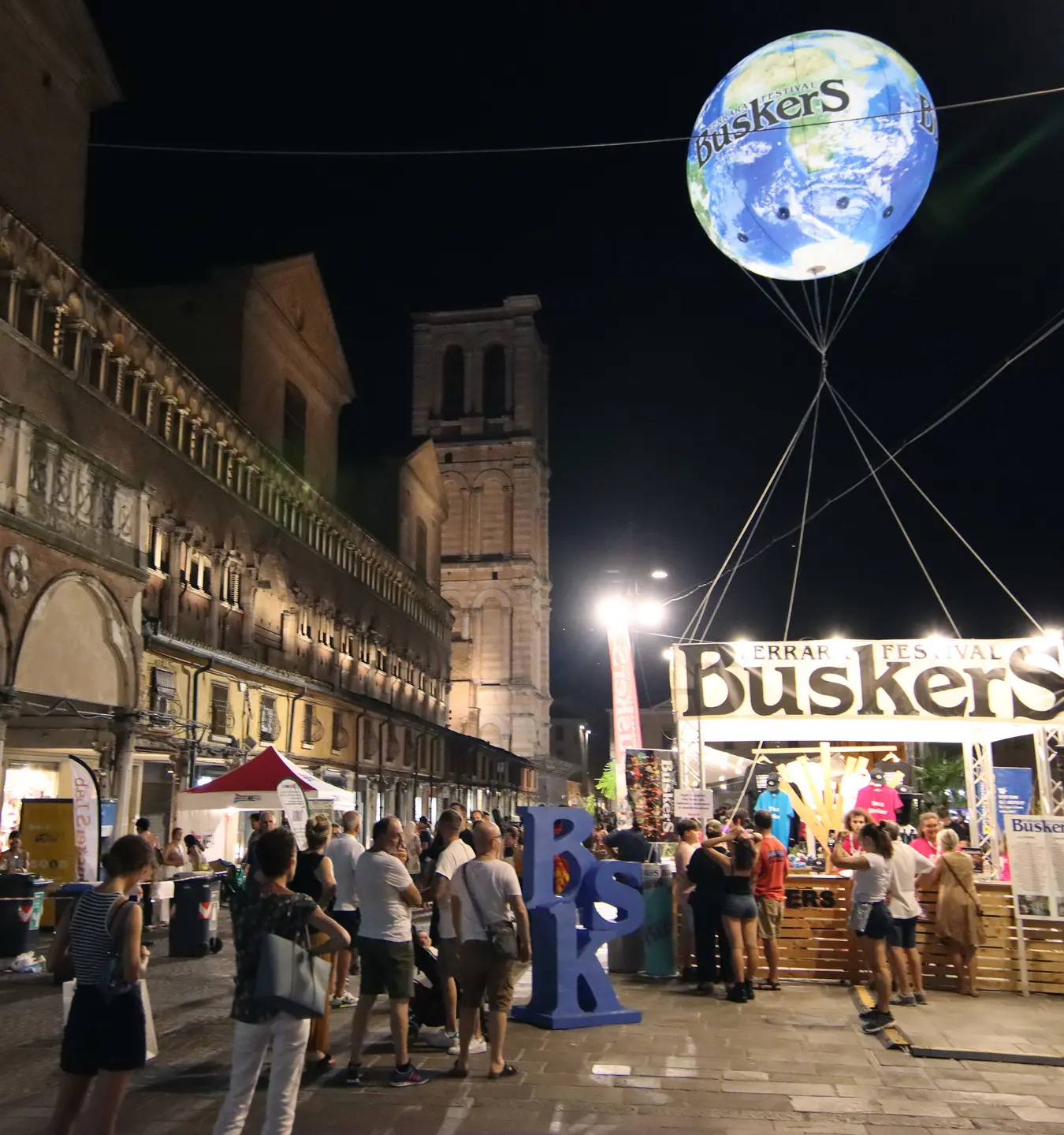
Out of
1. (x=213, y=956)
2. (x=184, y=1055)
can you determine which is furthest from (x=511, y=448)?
(x=184, y=1055)

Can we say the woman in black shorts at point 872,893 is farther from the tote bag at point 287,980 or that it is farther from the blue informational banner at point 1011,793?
the tote bag at point 287,980

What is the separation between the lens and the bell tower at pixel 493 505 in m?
66.0

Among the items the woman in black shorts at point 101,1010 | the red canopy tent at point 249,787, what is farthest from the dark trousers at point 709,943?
the woman in black shorts at point 101,1010

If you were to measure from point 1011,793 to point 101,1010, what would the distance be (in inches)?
552

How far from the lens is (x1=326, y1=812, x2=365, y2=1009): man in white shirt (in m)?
9.12

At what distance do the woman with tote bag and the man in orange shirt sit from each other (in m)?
6.89

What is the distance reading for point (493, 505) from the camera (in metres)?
68.4

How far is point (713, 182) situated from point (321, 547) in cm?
2143

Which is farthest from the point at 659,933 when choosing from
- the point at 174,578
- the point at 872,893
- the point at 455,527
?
the point at 455,527

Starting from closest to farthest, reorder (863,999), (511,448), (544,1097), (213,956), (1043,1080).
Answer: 1. (544,1097)
2. (1043,1080)
3. (863,999)
4. (213,956)
5. (511,448)

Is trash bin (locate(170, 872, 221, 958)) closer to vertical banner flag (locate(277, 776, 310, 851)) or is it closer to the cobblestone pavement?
vertical banner flag (locate(277, 776, 310, 851))

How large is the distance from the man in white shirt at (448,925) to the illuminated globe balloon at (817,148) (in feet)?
24.0

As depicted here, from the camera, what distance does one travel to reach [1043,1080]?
748 centimetres

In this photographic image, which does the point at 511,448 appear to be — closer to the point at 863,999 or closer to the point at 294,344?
the point at 294,344
